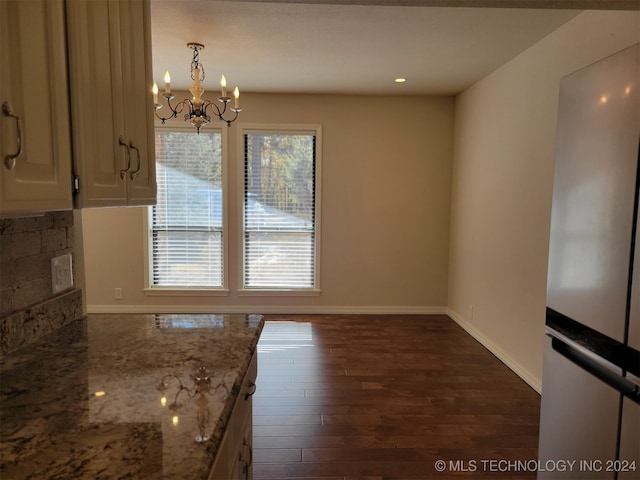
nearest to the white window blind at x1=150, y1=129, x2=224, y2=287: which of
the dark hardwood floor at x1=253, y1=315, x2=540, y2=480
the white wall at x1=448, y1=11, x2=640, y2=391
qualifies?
the dark hardwood floor at x1=253, y1=315, x2=540, y2=480

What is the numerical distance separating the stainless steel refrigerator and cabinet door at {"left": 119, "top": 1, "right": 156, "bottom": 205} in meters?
1.58

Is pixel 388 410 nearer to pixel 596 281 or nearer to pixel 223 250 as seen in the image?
pixel 596 281

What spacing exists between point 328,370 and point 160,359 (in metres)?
2.27

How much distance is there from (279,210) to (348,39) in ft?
7.47

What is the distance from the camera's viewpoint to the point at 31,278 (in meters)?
1.32

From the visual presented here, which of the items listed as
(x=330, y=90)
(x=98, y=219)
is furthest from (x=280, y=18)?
(x=98, y=219)

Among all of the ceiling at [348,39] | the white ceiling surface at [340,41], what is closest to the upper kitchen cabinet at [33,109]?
the ceiling at [348,39]

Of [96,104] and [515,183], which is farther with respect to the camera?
[515,183]

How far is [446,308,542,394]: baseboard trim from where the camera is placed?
3.04m

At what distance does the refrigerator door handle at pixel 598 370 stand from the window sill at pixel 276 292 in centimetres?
346

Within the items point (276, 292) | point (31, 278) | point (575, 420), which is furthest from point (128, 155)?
point (276, 292)

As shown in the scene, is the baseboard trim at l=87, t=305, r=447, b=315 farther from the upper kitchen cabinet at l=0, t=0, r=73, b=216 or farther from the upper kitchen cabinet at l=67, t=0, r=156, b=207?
the upper kitchen cabinet at l=0, t=0, r=73, b=216

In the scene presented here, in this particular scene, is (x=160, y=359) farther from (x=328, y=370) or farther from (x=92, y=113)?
(x=328, y=370)

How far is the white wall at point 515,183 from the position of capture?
2.69m
